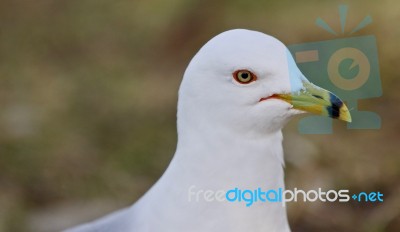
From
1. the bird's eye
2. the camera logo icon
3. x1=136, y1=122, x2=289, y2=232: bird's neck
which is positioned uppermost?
the bird's eye

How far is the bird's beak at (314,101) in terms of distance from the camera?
979 mm

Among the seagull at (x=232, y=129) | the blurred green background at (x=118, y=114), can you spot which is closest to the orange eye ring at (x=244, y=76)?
the seagull at (x=232, y=129)

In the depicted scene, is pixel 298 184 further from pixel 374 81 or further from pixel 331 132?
pixel 374 81

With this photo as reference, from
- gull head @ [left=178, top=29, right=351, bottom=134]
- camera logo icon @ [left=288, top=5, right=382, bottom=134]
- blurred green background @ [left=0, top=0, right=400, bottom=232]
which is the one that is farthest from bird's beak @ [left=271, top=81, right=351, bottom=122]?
blurred green background @ [left=0, top=0, right=400, bottom=232]

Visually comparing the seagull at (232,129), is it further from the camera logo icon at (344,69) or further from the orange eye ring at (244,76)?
the camera logo icon at (344,69)

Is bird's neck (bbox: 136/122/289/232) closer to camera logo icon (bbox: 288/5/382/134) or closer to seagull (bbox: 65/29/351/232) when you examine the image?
seagull (bbox: 65/29/351/232)

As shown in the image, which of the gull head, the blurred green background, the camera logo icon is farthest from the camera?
the blurred green background

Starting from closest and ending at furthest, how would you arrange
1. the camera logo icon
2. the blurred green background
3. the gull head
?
the gull head < the camera logo icon < the blurred green background

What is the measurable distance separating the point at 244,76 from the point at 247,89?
18mm

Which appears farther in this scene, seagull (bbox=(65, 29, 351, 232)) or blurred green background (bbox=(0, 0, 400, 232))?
blurred green background (bbox=(0, 0, 400, 232))

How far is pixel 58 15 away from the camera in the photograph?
1.40 meters

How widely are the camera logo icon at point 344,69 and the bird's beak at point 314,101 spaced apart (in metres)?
0.17

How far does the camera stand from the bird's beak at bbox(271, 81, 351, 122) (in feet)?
3.21

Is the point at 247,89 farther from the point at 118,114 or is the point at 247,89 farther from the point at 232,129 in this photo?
the point at 118,114
